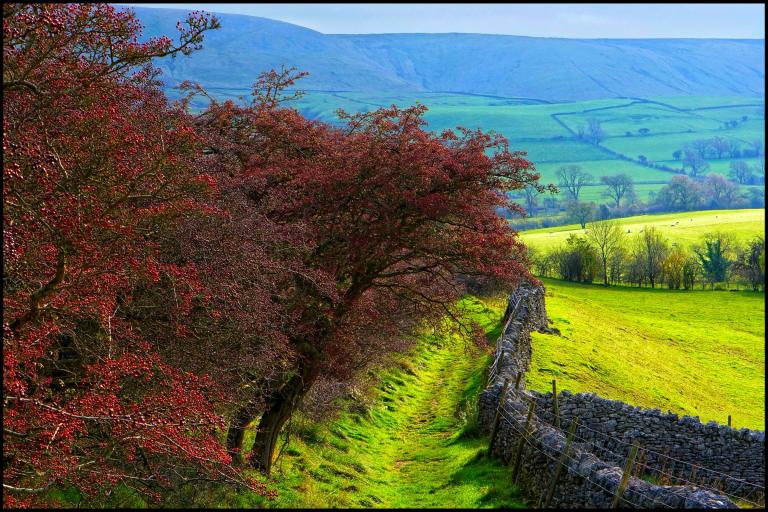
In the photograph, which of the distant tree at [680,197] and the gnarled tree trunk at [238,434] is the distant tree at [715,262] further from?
the gnarled tree trunk at [238,434]

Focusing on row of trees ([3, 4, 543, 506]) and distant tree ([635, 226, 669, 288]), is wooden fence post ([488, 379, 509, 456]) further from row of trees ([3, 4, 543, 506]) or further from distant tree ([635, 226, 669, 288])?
distant tree ([635, 226, 669, 288])

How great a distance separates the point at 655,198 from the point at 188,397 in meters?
202

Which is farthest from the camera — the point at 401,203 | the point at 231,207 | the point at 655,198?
the point at 655,198

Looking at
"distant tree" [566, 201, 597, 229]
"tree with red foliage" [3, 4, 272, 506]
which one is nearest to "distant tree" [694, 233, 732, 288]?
"distant tree" [566, 201, 597, 229]

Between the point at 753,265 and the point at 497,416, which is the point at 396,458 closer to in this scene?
the point at 497,416

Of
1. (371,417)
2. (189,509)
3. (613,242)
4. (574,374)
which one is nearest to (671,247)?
(613,242)

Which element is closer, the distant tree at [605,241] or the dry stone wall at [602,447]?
the dry stone wall at [602,447]

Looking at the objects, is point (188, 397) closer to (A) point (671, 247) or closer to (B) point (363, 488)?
(B) point (363, 488)

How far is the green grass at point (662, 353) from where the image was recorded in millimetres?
36562

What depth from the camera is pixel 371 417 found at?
2769 cm

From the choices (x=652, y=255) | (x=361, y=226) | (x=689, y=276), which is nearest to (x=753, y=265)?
(x=689, y=276)

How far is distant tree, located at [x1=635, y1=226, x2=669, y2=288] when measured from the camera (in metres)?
94.9

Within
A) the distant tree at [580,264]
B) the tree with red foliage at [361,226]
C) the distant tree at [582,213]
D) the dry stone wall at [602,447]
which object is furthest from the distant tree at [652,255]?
the tree with red foliage at [361,226]

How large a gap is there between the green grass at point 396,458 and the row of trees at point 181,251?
81.0 inches
